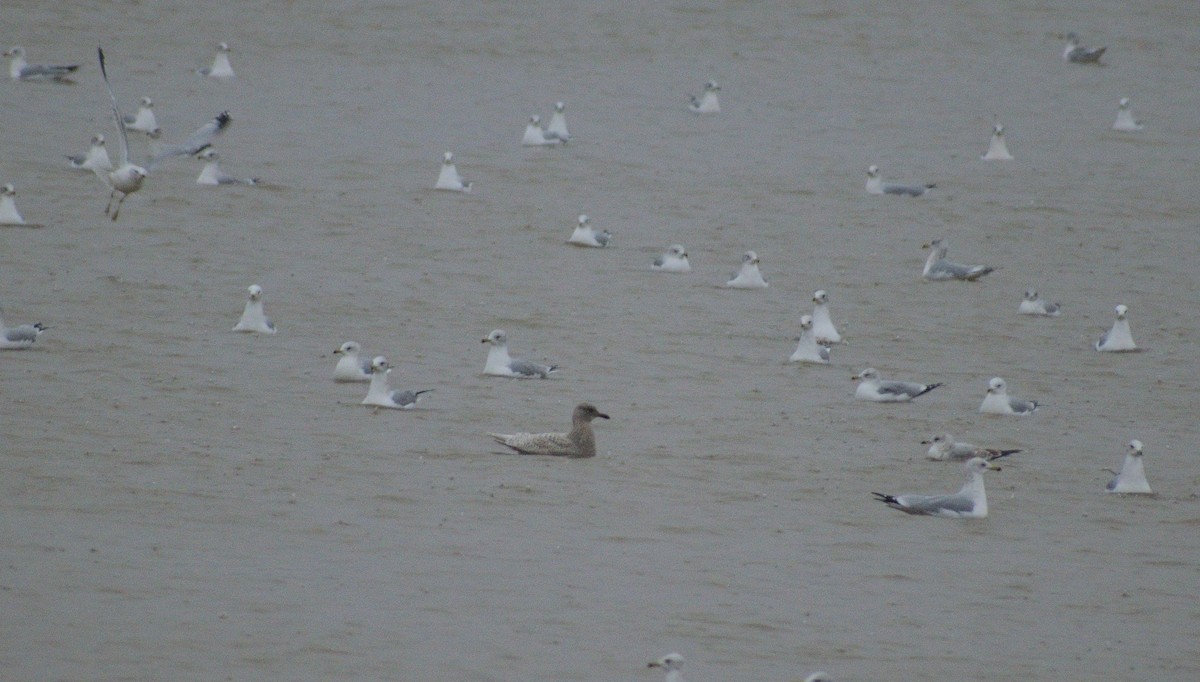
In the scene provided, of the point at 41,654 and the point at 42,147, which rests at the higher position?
the point at 42,147

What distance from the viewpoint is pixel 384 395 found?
562 inches

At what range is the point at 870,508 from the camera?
1241 centimetres

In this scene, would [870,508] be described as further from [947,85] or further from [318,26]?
[318,26]

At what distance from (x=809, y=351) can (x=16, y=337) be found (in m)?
6.88

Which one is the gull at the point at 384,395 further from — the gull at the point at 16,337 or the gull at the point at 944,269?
the gull at the point at 944,269

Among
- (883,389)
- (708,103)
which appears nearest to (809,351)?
(883,389)

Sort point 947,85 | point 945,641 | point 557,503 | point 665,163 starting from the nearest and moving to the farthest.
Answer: point 945,641 < point 557,503 < point 665,163 < point 947,85

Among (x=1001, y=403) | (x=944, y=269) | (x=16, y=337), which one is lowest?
(x=16, y=337)

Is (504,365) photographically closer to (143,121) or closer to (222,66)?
(143,121)

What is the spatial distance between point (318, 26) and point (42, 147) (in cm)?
1128

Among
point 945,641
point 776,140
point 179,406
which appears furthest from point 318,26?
point 945,641

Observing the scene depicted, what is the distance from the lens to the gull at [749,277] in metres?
20.0

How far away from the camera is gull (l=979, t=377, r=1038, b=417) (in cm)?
1526

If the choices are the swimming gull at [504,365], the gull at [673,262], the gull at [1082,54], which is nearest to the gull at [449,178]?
the gull at [673,262]
